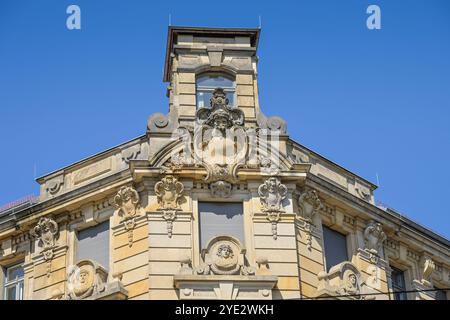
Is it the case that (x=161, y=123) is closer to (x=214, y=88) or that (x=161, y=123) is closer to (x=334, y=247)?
(x=214, y=88)

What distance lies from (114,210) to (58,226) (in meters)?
2.06

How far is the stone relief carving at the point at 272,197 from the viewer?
38.6m

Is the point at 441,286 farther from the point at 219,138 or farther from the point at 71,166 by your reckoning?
the point at 71,166

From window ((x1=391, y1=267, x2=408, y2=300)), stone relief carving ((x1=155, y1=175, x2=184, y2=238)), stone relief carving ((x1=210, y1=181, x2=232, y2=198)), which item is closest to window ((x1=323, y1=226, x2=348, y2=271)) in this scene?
window ((x1=391, y1=267, x2=408, y2=300))

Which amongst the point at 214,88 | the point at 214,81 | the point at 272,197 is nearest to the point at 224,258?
the point at 272,197

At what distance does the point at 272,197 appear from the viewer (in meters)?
38.9

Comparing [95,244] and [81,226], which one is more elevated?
[81,226]

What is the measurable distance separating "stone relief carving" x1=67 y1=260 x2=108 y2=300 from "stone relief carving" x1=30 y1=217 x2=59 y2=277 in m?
1.62

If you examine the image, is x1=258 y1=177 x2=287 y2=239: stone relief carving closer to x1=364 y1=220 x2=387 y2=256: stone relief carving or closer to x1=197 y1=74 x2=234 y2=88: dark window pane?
x1=364 y1=220 x2=387 y2=256: stone relief carving

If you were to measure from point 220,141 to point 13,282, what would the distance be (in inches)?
322

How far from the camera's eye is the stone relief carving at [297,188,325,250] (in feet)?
128

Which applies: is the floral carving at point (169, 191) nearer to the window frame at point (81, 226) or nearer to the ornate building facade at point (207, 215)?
the ornate building facade at point (207, 215)

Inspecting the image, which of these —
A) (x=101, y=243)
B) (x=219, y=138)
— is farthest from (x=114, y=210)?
(x=219, y=138)

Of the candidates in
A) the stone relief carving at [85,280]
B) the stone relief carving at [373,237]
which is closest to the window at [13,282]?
the stone relief carving at [85,280]
